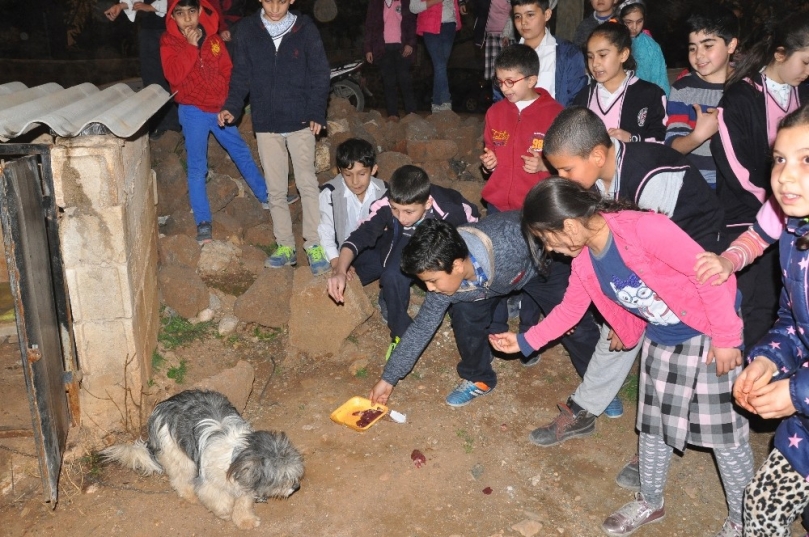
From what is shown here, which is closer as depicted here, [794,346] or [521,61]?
[794,346]

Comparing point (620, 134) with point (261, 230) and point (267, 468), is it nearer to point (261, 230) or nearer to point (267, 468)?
point (267, 468)

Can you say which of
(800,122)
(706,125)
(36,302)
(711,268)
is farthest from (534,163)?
(36,302)

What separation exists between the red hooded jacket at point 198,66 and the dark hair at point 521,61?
2.49m

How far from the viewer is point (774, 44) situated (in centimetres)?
339

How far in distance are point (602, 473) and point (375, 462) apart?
4.24 feet

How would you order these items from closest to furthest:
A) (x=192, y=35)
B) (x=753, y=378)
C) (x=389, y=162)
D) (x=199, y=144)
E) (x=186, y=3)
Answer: (x=753, y=378)
(x=186, y=3)
(x=192, y=35)
(x=199, y=144)
(x=389, y=162)

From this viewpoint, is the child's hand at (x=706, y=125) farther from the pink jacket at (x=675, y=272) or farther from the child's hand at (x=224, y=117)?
the child's hand at (x=224, y=117)

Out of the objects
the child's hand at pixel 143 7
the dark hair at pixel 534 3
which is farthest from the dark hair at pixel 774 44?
the child's hand at pixel 143 7

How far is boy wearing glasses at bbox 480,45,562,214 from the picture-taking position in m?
4.36

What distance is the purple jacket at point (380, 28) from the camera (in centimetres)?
780

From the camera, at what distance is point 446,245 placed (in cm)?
346

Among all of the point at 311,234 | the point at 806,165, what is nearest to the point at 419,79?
the point at 311,234

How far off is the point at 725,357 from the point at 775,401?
587 mm

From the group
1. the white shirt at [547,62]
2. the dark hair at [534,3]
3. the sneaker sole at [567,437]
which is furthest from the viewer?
the white shirt at [547,62]
